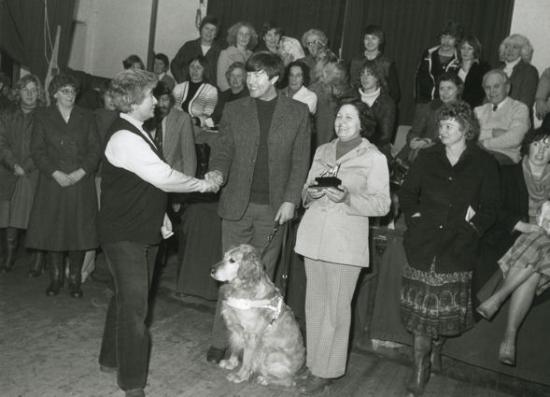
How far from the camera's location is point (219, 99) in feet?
21.4

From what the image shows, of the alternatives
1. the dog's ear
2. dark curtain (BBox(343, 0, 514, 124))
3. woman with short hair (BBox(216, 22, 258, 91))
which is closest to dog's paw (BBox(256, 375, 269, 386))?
the dog's ear

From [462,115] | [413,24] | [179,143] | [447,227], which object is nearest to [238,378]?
[447,227]

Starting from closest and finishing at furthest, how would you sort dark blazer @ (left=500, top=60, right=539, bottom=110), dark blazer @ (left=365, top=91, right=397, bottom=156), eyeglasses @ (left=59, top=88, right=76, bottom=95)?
eyeglasses @ (left=59, top=88, right=76, bottom=95) → dark blazer @ (left=365, top=91, right=397, bottom=156) → dark blazer @ (left=500, top=60, right=539, bottom=110)

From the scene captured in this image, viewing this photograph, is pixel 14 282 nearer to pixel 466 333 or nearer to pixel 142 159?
pixel 142 159

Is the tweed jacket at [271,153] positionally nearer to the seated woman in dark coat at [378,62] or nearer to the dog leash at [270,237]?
the dog leash at [270,237]

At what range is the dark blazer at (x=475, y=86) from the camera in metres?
5.68

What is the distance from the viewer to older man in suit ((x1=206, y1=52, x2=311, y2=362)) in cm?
351

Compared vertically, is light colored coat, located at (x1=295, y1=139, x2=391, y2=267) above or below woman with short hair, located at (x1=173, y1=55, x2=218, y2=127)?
below

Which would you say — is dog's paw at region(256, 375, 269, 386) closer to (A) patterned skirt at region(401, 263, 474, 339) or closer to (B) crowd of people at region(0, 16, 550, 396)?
(B) crowd of people at region(0, 16, 550, 396)

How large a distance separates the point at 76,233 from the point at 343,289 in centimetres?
246

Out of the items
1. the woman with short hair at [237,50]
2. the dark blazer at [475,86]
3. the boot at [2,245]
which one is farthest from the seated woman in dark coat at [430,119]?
the boot at [2,245]

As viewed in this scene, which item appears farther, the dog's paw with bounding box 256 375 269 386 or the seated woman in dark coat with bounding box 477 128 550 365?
the seated woman in dark coat with bounding box 477 128 550 365

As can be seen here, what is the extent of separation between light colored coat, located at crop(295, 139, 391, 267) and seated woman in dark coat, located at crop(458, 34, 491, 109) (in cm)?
285

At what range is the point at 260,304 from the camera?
3.41m
